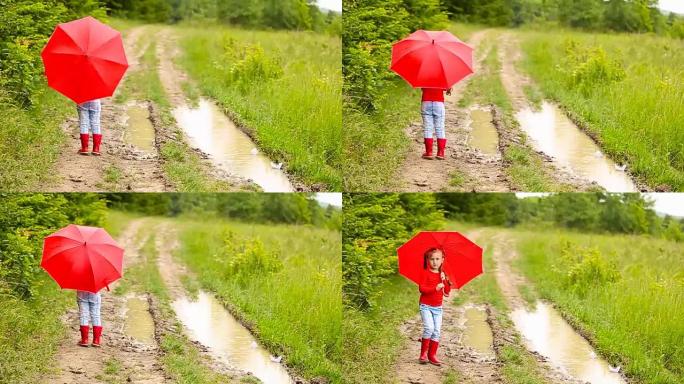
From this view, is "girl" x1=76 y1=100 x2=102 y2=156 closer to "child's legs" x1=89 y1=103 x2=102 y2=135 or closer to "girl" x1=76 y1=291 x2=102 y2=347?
"child's legs" x1=89 y1=103 x2=102 y2=135

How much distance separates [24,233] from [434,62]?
196 inches

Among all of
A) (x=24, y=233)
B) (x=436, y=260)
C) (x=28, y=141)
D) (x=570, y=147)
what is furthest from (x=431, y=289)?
(x=28, y=141)

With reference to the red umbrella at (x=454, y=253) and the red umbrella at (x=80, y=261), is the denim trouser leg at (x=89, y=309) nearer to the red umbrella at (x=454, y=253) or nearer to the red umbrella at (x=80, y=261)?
the red umbrella at (x=80, y=261)

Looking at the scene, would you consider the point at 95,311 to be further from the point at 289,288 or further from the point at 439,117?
the point at 439,117

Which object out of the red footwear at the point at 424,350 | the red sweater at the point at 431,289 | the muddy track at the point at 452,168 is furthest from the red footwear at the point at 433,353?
the muddy track at the point at 452,168

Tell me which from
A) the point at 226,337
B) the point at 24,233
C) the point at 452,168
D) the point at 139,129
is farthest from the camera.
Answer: the point at 139,129

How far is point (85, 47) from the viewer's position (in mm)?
9844

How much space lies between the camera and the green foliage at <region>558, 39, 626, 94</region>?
12.1 metres

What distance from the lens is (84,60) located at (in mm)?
9852

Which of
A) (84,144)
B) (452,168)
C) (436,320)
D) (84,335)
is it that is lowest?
(84,335)

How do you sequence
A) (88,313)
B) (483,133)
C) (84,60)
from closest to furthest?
(84,60) → (88,313) → (483,133)

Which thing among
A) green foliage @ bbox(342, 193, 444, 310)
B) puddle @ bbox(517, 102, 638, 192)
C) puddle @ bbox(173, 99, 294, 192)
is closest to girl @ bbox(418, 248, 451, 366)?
green foliage @ bbox(342, 193, 444, 310)

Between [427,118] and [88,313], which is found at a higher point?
[427,118]

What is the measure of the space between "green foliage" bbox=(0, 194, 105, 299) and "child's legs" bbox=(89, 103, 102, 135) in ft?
3.23
